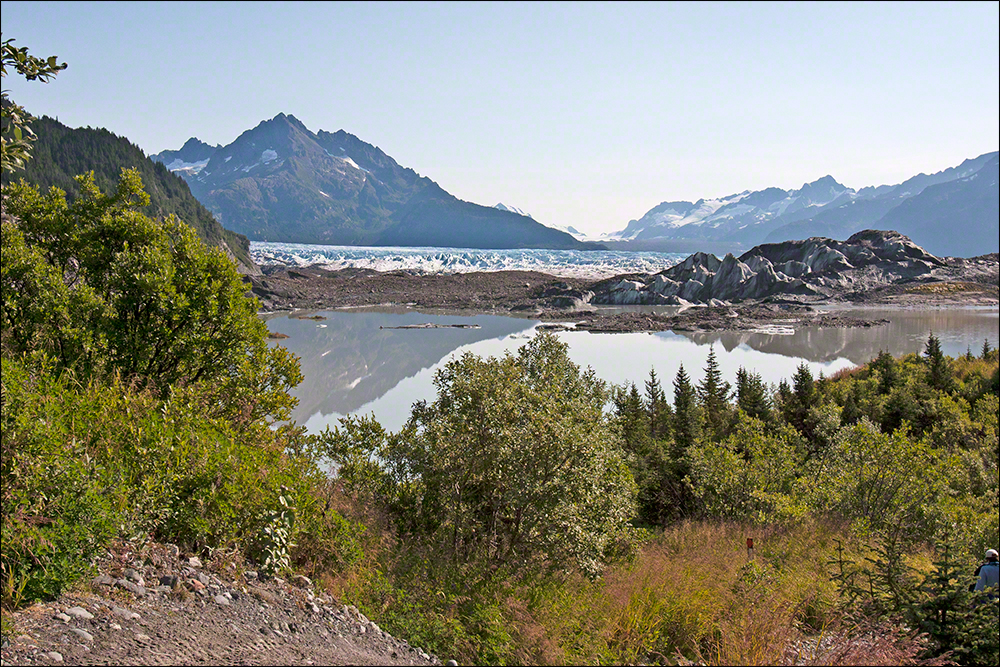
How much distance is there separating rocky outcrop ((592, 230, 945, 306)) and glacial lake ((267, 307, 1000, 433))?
15219mm

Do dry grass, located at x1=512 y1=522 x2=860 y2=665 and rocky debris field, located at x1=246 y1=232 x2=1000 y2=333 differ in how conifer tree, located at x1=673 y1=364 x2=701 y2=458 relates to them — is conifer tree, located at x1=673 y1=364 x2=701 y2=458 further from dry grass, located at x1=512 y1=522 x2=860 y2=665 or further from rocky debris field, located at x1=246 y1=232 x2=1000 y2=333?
rocky debris field, located at x1=246 y1=232 x2=1000 y2=333

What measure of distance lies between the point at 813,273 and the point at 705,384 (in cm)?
6077

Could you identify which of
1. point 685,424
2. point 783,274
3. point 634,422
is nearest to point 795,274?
point 783,274

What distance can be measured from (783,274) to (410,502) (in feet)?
262

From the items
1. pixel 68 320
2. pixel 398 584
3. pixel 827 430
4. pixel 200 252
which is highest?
pixel 200 252

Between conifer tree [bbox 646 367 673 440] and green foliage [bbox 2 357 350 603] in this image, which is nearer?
green foliage [bbox 2 357 350 603]

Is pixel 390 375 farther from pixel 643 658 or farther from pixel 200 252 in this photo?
pixel 643 658

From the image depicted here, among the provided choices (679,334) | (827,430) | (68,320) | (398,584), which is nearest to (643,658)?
(398,584)

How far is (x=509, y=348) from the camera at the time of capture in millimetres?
Answer: 37688

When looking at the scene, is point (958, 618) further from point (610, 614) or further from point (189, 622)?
point (189, 622)

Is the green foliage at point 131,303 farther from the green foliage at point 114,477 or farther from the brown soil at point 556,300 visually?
the brown soil at point 556,300

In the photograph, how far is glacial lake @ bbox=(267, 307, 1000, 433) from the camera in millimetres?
25969

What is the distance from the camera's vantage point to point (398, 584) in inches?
261

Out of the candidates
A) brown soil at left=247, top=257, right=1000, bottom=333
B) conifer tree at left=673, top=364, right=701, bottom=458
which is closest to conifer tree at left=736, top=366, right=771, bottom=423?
conifer tree at left=673, top=364, right=701, bottom=458
